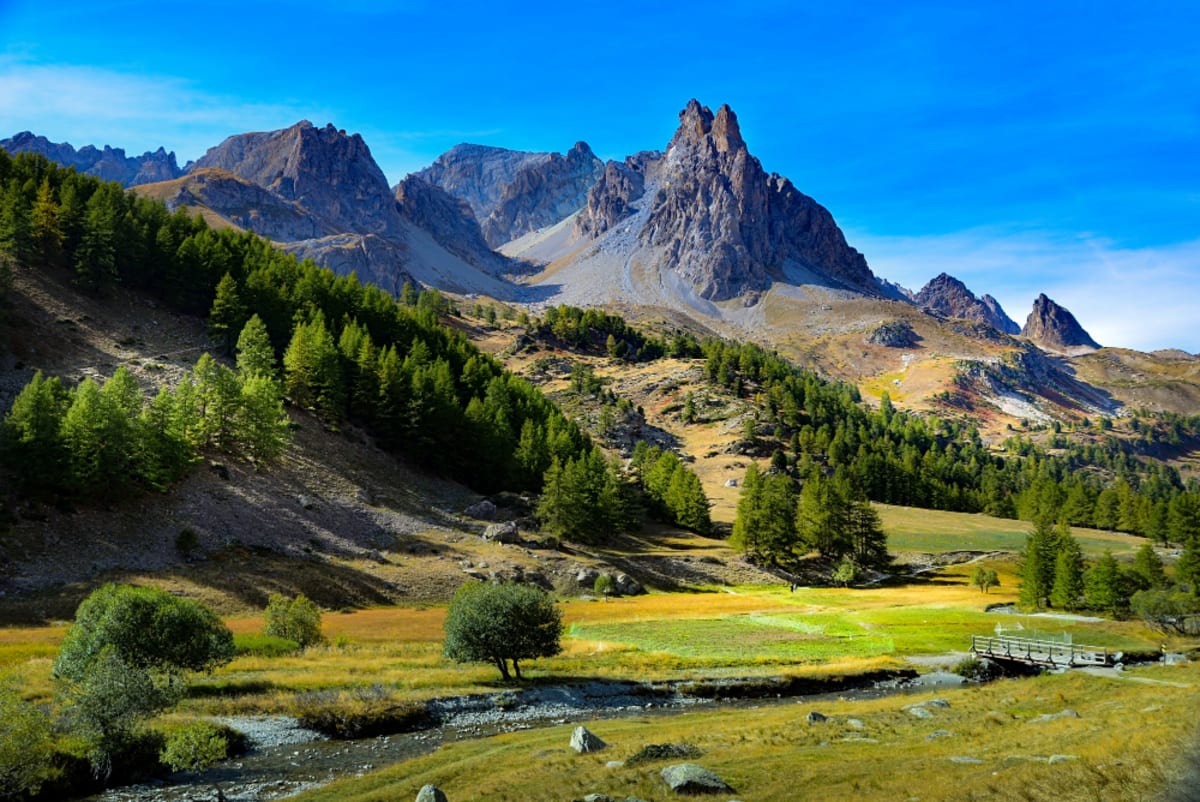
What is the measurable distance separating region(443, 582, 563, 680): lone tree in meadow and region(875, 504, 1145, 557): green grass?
107 meters

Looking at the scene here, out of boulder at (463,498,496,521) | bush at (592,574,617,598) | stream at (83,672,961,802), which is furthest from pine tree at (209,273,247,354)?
stream at (83,672,961,802)

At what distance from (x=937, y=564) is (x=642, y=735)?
115 metres

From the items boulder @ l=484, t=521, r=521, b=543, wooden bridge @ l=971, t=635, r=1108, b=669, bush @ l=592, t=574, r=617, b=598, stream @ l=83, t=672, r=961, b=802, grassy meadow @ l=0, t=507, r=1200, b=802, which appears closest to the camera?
grassy meadow @ l=0, t=507, r=1200, b=802

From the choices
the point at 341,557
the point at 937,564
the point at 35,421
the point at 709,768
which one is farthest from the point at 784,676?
the point at 937,564

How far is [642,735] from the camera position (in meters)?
31.3

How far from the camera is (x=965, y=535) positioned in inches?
5482

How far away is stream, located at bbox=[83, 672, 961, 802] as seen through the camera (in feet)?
87.5

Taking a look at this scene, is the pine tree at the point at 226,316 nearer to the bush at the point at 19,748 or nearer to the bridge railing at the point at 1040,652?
the bush at the point at 19,748

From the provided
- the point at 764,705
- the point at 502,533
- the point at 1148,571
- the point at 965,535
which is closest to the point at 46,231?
the point at 502,533

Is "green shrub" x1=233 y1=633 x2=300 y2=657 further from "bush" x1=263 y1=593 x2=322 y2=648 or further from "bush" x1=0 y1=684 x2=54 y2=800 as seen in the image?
"bush" x1=0 y1=684 x2=54 y2=800

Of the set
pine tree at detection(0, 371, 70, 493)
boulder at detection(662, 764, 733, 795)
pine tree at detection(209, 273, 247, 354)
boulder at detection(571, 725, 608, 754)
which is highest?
pine tree at detection(209, 273, 247, 354)

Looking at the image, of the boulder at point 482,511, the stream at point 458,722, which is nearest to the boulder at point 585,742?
the stream at point 458,722

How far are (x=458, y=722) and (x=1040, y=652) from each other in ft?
154

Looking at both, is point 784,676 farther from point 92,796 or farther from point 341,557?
point 341,557
